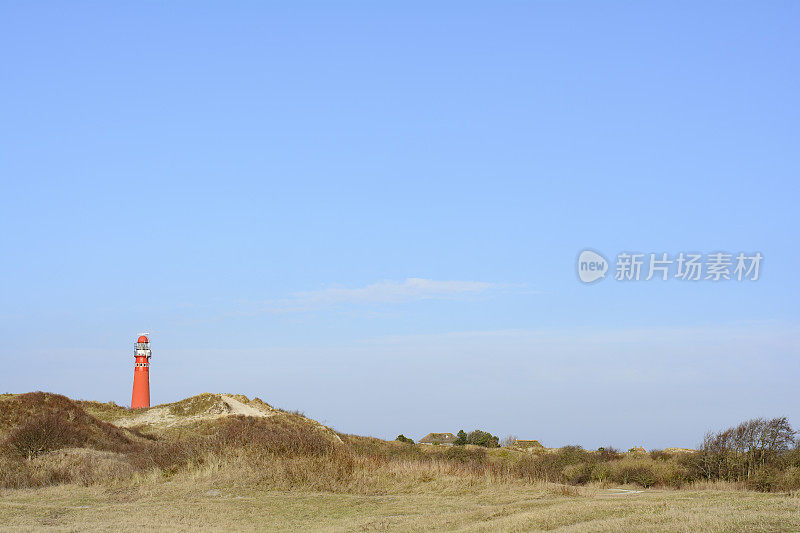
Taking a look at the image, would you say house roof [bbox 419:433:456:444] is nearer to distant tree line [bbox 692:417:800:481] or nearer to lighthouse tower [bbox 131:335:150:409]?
lighthouse tower [bbox 131:335:150:409]

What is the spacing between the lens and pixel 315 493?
1972 centimetres

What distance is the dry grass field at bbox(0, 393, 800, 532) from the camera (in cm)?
1396

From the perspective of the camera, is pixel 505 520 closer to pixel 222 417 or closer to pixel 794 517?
pixel 794 517

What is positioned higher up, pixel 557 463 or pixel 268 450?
pixel 268 450

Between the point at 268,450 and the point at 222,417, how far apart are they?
34130 millimetres

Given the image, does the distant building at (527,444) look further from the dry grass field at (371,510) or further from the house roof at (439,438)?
the dry grass field at (371,510)

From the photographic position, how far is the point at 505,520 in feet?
45.9

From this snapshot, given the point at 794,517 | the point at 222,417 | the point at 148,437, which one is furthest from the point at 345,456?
the point at 222,417

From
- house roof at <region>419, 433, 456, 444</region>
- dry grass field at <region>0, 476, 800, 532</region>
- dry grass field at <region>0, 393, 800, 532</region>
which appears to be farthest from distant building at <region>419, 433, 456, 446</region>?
dry grass field at <region>0, 476, 800, 532</region>

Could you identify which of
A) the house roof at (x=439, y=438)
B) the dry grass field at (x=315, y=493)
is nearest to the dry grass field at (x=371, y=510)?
the dry grass field at (x=315, y=493)

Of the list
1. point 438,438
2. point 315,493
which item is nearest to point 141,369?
point 438,438

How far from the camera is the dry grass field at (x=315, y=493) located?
14.0 metres

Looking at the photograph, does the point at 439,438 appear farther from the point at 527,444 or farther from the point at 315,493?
the point at 315,493

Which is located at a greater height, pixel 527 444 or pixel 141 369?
pixel 141 369
